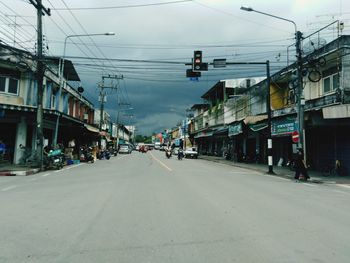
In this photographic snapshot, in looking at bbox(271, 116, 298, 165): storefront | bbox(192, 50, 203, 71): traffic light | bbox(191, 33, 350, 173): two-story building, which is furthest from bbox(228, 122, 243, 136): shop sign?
bbox(192, 50, 203, 71): traffic light

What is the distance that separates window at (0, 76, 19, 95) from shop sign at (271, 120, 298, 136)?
1925 centimetres

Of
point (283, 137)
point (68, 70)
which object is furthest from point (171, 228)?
point (68, 70)

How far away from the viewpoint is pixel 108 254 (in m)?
5.09

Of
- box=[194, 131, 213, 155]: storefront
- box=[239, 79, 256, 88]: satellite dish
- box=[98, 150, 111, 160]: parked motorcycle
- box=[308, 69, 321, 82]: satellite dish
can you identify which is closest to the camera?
box=[308, 69, 321, 82]: satellite dish

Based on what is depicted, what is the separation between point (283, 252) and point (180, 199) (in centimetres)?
524

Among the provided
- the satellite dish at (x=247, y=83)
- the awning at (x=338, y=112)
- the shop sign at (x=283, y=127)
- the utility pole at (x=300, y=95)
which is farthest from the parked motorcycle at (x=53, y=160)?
the satellite dish at (x=247, y=83)

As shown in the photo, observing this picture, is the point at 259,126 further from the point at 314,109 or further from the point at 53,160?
the point at 53,160

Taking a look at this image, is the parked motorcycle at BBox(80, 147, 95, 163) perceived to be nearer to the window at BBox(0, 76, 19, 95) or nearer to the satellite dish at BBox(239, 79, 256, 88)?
the window at BBox(0, 76, 19, 95)

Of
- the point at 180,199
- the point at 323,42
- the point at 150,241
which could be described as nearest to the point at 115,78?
the point at 323,42

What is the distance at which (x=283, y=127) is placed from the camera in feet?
80.4

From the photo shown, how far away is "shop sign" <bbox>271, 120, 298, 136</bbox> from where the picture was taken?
23.1m

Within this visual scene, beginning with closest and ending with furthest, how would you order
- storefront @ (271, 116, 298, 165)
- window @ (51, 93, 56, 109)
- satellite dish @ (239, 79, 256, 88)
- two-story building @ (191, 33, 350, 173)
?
1. two-story building @ (191, 33, 350, 173)
2. storefront @ (271, 116, 298, 165)
3. window @ (51, 93, 56, 109)
4. satellite dish @ (239, 79, 256, 88)

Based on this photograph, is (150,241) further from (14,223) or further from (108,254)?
(14,223)

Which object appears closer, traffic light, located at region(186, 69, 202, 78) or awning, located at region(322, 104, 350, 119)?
awning, located at region(322, 104, 350, 119)
